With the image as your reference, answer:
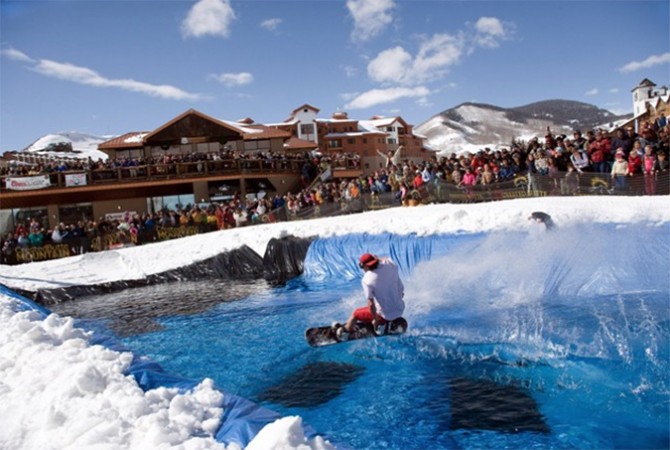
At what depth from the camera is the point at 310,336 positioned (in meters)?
9.10

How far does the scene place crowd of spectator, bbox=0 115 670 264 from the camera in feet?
43.9

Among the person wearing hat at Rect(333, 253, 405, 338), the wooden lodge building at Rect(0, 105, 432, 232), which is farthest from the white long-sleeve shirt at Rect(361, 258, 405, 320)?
the wooden lodge building at Rect(0, 105, 432, 232)

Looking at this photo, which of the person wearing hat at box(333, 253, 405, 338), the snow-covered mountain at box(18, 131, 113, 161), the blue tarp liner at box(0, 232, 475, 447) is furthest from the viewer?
the snow-covered mountain at box(18, 131, 113, 161)

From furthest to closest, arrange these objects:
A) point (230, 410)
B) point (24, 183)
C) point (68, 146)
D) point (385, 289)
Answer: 1. point (68, 146)
2. point (24, 183)
3. point (385, 289)
4. point (230, 410)

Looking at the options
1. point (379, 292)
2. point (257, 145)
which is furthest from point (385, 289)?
point (257, 145)

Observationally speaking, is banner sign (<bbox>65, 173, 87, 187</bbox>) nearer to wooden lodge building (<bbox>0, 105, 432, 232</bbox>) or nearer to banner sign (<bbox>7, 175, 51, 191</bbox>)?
wooden lodge building (<bbox>0, 105, 432, 232</bbox>)

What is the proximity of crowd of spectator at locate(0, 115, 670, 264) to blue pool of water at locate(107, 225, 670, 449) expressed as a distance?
8.33 feet

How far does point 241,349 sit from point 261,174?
21879mm

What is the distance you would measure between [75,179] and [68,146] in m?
30.0

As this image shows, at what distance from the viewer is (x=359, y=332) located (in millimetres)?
8773

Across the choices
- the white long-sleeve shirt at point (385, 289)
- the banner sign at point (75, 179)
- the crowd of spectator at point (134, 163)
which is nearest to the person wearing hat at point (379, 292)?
the white long-sleeve shirt at point (385, 289)

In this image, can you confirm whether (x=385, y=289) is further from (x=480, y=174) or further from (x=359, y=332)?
(x=480, y=174)

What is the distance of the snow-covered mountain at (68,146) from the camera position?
162 feet

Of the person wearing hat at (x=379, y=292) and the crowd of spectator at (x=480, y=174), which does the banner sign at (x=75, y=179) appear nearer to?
the crowd of spectator at (x=480, y=174)
